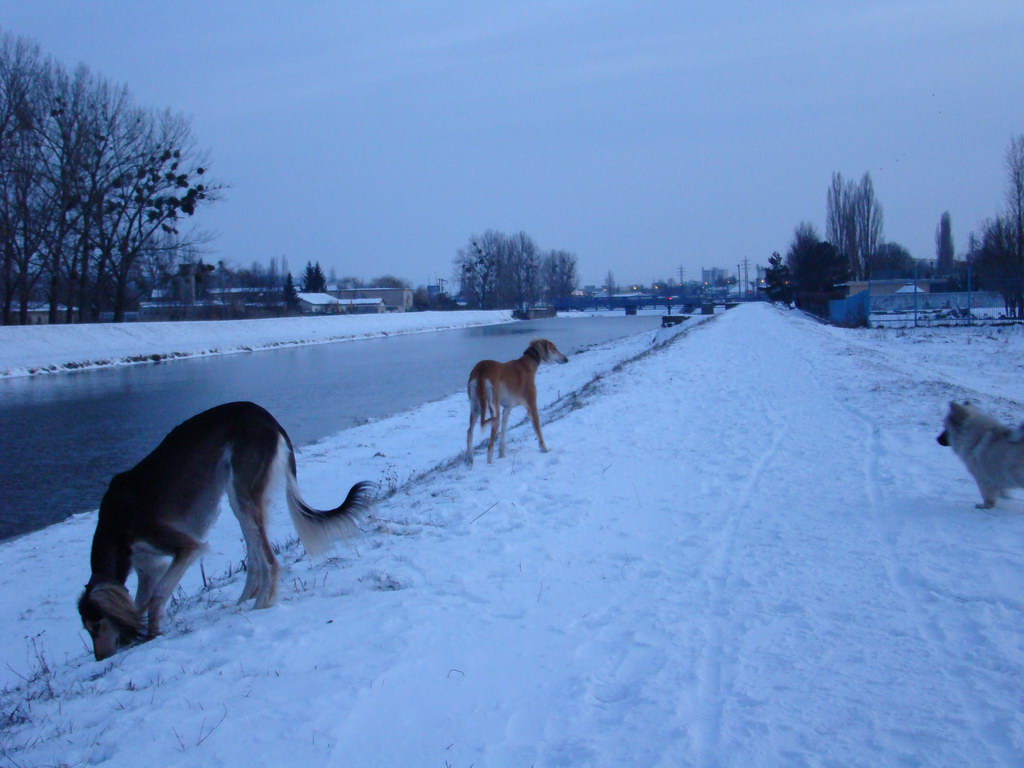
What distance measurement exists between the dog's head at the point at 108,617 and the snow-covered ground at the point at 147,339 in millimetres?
32224

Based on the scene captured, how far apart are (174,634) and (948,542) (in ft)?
18.7

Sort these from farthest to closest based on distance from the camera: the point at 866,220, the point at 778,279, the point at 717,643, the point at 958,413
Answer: the point at 778,279, the point at 866,220, the point at 958,413, the point at 717,643

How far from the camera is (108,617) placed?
439 cm

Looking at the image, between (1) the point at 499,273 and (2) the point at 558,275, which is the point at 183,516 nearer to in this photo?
(1) the point at 499,273

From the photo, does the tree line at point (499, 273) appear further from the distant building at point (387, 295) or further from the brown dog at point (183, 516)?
the brown dog at point (183, 516)

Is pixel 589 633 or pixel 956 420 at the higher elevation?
pixel 956 420

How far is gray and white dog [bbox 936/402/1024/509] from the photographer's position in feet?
20.1

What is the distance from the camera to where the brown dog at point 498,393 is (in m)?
9.27

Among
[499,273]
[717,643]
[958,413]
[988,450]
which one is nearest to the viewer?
[717,643]

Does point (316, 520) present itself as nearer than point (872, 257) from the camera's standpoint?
Yes

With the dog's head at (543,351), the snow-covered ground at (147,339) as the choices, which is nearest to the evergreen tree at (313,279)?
the snow-covered ground at (147,339)

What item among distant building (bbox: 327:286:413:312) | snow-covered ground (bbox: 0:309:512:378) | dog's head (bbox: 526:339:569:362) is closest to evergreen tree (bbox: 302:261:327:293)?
distant building (bbox: 327:286:413:312)

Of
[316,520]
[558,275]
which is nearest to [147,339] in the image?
[316,520]

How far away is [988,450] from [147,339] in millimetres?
43223
